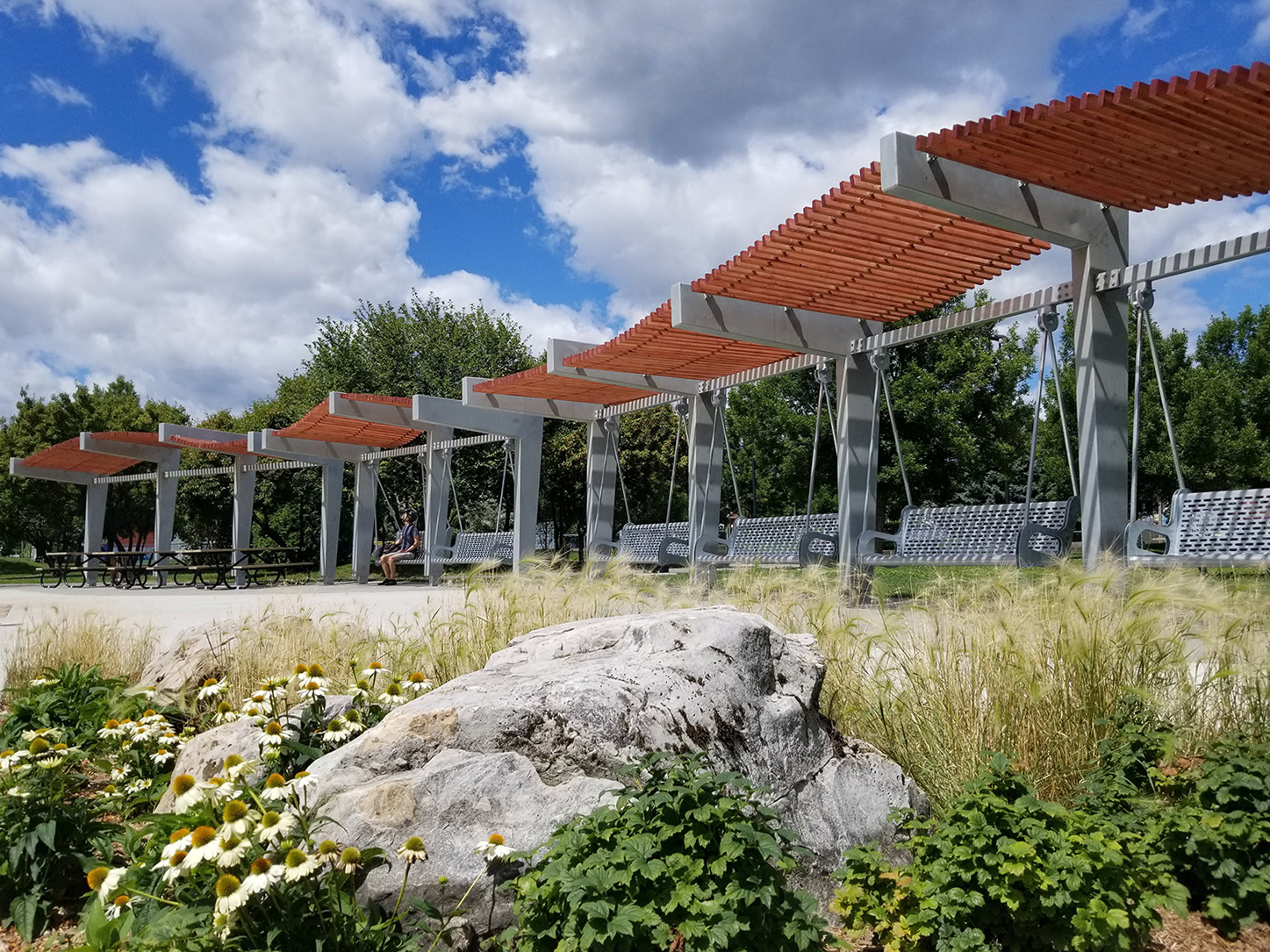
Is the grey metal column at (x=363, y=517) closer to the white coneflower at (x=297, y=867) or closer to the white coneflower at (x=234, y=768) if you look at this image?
the white coneflower at (x=234, y=768)

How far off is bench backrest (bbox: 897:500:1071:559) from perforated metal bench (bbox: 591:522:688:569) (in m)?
3.50

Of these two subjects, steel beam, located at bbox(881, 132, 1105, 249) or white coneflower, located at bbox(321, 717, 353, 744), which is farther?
steel beam, located at bbox(881, 132, 1105, 249)

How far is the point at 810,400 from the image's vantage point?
26000 mm

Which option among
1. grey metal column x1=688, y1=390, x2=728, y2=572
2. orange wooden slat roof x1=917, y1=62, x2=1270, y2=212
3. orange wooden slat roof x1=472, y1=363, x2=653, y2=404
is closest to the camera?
orange wooden slat roof x1=917, y1=62, x2=1270, y2=212

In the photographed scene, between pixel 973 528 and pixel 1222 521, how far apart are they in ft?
6.83

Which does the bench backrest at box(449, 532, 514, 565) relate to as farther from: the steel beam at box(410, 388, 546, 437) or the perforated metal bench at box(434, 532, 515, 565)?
the steel beam at box(410, 388, 546, 437)

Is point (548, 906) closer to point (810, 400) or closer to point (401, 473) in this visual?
point (810, 400)

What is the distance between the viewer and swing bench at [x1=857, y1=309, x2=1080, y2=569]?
698cm

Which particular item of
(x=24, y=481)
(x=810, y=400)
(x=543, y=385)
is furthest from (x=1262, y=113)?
(x=24, y=481)

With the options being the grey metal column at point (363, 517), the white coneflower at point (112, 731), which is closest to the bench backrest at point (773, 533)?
the white coneflower at point (112, 731)

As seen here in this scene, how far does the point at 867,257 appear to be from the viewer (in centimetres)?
816

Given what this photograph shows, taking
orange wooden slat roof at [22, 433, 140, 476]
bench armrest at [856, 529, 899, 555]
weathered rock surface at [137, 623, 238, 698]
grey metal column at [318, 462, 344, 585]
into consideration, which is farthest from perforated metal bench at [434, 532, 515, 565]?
weathered rock surface at [137, 623, 238, 698]

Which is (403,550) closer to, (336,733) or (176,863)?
(336,733)

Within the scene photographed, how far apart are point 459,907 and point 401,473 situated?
1030 inches
